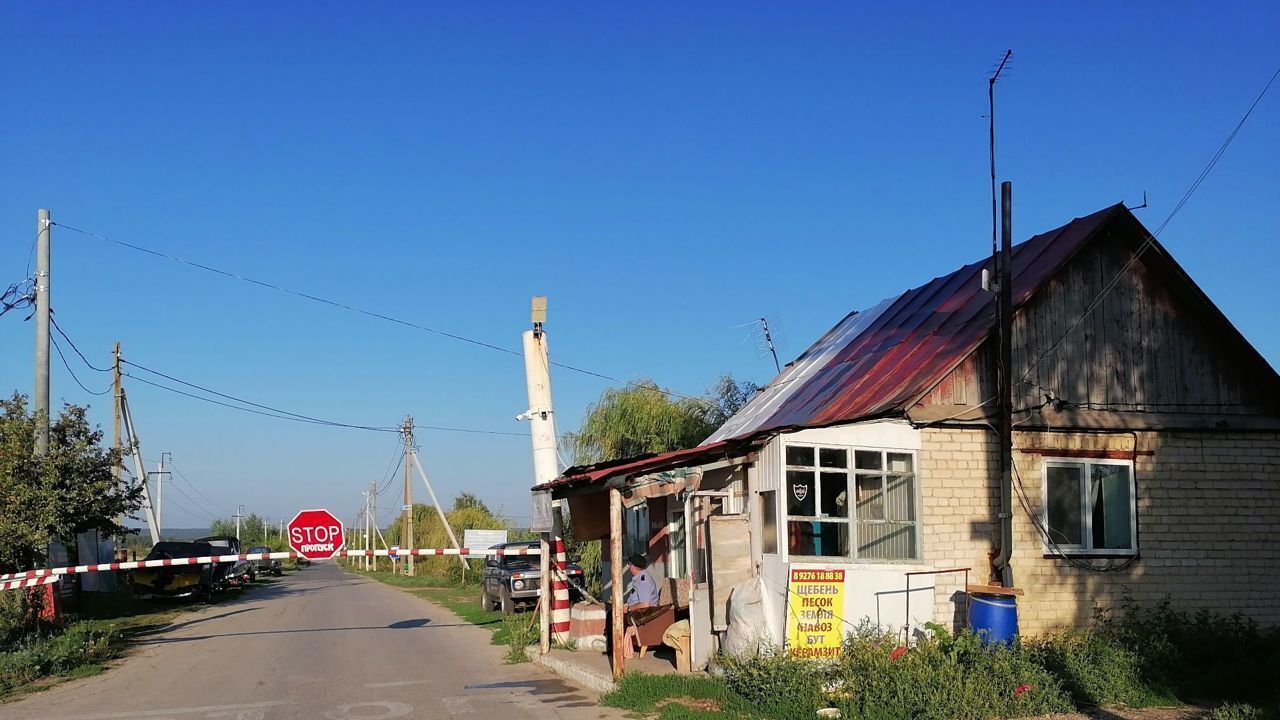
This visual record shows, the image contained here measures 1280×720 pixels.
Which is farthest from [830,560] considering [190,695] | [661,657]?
[190,695]

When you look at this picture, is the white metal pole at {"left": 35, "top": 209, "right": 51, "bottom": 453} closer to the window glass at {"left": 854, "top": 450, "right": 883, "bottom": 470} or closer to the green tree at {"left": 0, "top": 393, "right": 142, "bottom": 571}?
the green tree at {"left": 0, "top": 393, "right": 142, "bottom": 571}

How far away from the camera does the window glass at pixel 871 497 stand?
43.1 ft

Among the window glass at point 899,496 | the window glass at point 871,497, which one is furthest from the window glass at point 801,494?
the window glass at point 899,496

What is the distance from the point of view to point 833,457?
12867mm

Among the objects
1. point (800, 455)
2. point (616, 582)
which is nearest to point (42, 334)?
point (616, 582)

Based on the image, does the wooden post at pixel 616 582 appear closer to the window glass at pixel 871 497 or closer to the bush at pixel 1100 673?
the window glass at pixel 871 497

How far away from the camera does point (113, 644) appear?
63.1 feet

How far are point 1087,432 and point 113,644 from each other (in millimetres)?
17069

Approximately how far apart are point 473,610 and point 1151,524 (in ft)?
61.4

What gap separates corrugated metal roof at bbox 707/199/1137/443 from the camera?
13414 millimetres

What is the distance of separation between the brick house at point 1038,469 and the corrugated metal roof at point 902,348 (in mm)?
61

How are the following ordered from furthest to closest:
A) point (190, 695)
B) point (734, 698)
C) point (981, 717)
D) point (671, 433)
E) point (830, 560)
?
point (671, 433), point (190, 695), point (830, 560), point (734, 698), point (981, 717)

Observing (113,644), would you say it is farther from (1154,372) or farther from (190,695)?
(1154,372)

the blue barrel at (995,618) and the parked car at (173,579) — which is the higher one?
the blue barrel at (995,618)
